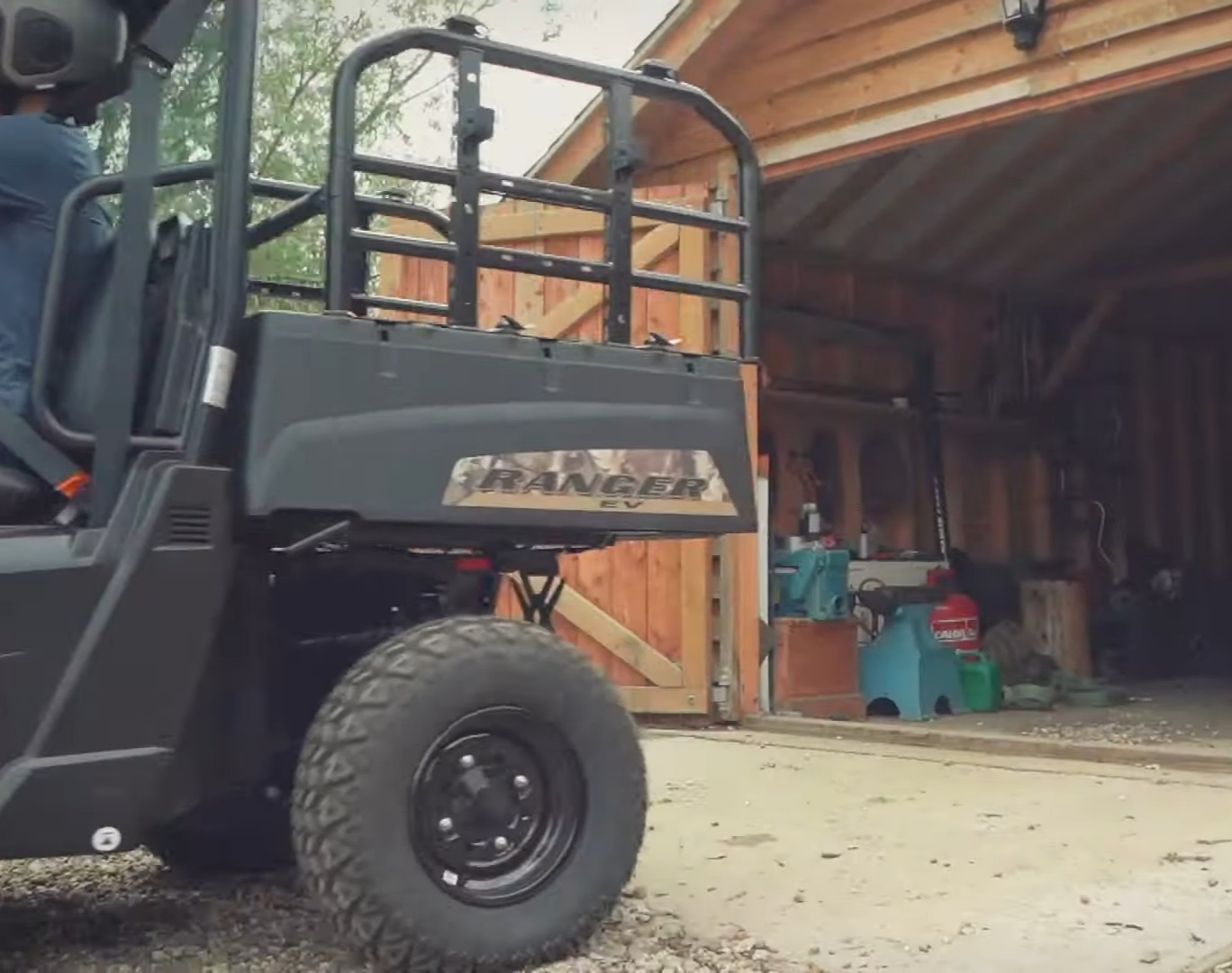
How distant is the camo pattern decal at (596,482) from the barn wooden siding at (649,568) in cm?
379

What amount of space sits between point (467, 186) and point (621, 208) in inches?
15.8

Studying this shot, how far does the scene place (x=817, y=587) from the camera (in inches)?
317

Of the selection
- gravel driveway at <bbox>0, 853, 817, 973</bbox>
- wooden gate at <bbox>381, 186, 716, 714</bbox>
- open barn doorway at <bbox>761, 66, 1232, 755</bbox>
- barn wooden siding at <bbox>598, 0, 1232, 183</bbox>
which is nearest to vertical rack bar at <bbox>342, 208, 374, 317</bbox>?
gravel driveway at <bbox>0, 853, 817, 973</bbox>

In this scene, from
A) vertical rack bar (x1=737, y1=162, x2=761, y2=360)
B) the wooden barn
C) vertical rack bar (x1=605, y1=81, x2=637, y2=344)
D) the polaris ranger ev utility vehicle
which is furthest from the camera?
the wooden barn

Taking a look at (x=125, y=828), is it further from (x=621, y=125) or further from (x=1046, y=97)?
(x=1046, y=97)

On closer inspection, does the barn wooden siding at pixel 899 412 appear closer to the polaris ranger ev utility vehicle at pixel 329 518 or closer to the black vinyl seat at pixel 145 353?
the polaris ranger ev utility vehicle at pixel 329 518

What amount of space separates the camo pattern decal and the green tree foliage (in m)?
0.77

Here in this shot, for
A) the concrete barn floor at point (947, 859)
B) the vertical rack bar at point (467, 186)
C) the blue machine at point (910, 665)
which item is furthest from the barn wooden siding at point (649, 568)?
the vertical rack bar at point (467, 186)

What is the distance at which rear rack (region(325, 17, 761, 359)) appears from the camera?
2812mm

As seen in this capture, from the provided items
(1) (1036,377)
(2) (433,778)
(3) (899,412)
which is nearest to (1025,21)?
(3) (899,412)

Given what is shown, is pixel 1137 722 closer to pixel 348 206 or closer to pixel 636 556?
pixel 636 556

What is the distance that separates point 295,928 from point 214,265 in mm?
1482

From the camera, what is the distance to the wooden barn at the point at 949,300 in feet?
22.0

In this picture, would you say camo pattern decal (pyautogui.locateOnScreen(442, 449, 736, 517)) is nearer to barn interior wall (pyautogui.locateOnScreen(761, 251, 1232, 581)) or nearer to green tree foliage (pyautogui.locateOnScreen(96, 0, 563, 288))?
green tree foliage (pyautogui.locateOnScreen(96, 0, 563, 288))
